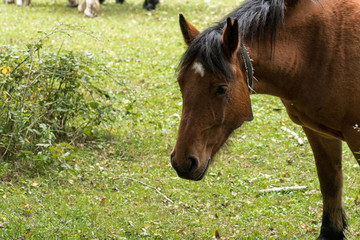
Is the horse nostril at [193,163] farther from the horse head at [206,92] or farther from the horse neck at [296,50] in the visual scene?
the horse neck at [296,50]

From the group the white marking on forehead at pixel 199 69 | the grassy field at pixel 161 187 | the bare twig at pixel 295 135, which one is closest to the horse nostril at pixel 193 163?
the grassy field at pixel 161 187

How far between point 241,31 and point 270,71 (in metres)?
0.36

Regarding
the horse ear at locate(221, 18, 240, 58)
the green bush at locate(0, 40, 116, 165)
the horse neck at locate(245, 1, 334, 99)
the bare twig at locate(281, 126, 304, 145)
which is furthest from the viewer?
the bare twig at locate(281, 126, 304, 145)

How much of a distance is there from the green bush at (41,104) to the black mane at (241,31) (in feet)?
7.76

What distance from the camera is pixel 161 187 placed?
19.6 ft

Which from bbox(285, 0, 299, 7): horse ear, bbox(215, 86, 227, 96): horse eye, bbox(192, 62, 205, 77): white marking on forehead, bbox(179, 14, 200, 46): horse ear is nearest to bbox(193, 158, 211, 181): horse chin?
bbox(215, 86, 227, 96): horse eye

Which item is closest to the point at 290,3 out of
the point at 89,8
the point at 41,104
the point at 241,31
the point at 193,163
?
the point at 241,31

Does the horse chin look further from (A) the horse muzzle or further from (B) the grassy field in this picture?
(B) the grassy field

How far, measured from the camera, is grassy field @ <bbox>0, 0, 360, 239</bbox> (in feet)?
16.3

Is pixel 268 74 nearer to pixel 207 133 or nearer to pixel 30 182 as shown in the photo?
pixel 207 133

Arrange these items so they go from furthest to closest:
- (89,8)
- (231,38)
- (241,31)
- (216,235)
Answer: (89,8), (216,235), (241,31), (231,38)

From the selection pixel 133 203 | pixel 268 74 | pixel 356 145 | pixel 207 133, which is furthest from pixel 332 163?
pixel 133 203

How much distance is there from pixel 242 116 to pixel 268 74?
0.40m

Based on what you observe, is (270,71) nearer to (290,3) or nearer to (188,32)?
(290,3)
